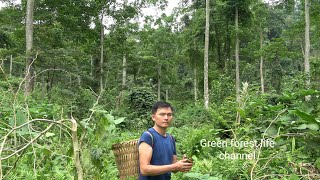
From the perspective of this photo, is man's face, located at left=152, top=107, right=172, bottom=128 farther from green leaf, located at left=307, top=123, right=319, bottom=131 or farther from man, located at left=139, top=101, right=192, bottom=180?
green leaf, located at left=307, top=123, right=319, bottom=131

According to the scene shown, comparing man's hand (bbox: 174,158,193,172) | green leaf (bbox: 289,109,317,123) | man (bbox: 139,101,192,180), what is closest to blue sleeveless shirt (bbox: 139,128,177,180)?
man (bbox: 139,101,192,180)

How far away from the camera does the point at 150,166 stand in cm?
246

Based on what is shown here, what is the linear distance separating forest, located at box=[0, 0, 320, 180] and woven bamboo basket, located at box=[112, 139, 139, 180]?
0.16 m

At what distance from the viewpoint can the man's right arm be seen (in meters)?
2.39

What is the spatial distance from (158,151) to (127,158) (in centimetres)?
27

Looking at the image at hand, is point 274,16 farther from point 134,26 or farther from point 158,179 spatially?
point 158,179

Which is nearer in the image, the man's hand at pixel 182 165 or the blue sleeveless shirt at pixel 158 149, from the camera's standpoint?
the man's hand at pixel 182 165

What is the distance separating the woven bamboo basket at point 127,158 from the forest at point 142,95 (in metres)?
0.16

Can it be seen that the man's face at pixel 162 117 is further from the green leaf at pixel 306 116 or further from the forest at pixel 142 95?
the green leaf at pixel 306 116

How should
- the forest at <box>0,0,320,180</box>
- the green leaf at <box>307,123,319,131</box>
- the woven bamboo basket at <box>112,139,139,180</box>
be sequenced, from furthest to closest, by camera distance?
the green leaf at <box>307,123,319,131</box>, the woven bamboo basket at <box>112,139,139,180</box>, the forest at <box>0,0,320,180</box>

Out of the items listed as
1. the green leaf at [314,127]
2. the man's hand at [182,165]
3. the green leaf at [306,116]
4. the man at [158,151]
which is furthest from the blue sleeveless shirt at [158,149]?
the green leaf at [314,127]

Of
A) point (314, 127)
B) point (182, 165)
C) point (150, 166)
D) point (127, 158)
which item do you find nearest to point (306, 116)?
point (314, 127)

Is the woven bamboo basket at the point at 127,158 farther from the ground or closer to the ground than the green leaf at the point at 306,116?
closer to the ground

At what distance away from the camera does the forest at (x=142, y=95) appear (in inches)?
90.7
